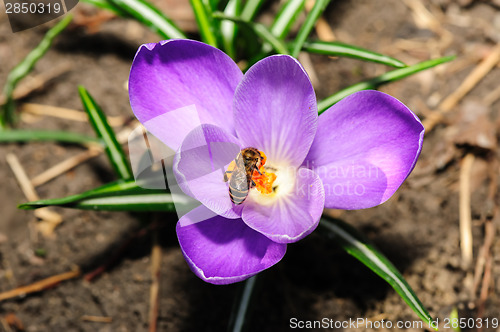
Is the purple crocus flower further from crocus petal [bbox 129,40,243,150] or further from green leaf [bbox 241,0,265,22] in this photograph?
green leaf [bbox 241,0,265,22]

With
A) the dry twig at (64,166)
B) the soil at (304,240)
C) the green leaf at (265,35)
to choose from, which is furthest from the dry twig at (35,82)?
the green leaf at (265,35)

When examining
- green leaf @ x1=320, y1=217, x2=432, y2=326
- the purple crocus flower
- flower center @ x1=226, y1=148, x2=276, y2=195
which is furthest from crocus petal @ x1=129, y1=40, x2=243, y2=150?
green leaf @ x1=320, y1=217, x2=432, y2=326

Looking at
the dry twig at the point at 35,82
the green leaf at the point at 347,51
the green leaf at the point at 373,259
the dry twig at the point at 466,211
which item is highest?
the green leaf at the point at 347,51

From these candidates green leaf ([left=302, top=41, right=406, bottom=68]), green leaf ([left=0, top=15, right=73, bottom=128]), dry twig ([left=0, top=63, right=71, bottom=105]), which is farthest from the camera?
dry twig ([left=0, top=63, right=71, bottom=105])

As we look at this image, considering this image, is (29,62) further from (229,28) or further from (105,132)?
(229,28)

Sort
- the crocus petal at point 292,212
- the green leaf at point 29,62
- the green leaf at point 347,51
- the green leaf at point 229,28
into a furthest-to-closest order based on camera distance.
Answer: the green leaf at point 29,62 → the green leaf at point 229,28 → the green leaf at point 347,51 → the crocus petal at point 292,212

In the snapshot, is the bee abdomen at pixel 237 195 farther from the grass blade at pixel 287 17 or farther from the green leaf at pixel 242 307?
the grass blade at pixel 287 17

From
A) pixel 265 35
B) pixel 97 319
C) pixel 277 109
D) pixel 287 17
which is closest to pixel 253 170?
pixel 277 109
